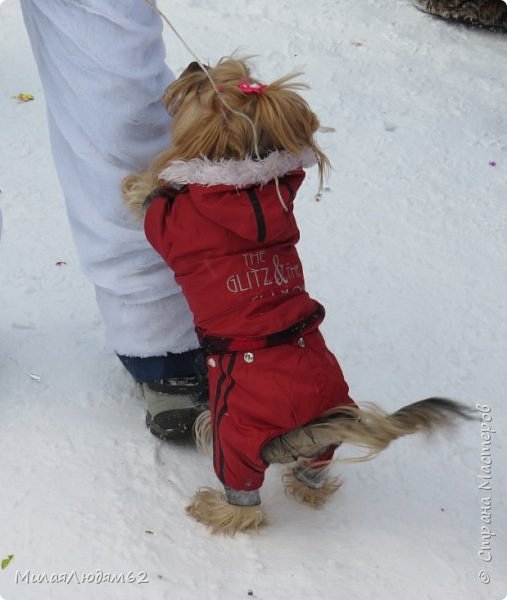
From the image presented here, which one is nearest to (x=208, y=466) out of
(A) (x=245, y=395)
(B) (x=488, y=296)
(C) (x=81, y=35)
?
(A) (x=245, y=395)

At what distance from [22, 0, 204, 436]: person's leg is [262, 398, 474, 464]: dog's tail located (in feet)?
1.53

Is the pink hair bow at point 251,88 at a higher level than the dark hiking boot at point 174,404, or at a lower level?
higher

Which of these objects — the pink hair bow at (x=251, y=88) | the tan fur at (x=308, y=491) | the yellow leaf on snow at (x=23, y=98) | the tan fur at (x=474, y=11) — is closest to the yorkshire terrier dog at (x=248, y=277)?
the pink hair bow at (x=251, y=88)

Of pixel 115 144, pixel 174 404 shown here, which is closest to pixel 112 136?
pixel 115 144

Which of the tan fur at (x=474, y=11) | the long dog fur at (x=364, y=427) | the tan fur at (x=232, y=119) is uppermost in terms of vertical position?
the tan fur at (x=232, y=119)

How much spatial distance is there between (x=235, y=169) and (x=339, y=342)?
108cm

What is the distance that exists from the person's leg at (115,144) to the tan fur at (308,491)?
0.34 m

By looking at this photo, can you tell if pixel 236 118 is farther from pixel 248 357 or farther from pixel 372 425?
pixel 372 425

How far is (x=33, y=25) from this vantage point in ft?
6.69

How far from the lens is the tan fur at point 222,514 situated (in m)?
2.02

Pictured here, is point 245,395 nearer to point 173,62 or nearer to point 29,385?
point 29,385

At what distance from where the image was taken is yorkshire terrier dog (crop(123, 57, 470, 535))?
73.1 inches

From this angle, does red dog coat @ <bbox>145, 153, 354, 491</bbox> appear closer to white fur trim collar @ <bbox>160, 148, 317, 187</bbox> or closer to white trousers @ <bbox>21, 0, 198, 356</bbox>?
white fur trim collar @ <bbox>160, 148, 317, 187</bbox>

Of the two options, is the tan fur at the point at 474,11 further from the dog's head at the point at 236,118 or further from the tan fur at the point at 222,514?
the tan fur at the point at 222,514
